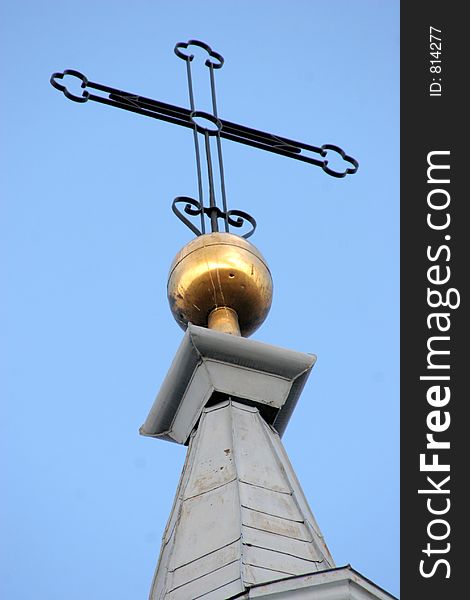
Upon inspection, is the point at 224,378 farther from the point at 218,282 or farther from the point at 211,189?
the point at 211,189

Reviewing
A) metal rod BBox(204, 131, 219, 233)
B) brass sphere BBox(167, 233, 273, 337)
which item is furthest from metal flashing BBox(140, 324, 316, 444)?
metal rod BBox(204, 131, 219, 233)

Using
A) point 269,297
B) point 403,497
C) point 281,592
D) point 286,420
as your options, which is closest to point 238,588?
point 281,592

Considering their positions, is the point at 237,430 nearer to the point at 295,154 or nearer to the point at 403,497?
the point at 403,497

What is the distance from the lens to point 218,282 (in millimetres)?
10484

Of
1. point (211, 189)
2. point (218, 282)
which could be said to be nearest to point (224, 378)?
point (218, 282)

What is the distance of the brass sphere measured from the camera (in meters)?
10.5

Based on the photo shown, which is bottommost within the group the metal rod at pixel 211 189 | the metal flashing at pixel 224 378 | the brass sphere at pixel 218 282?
the metal flashing at pixel 224 378

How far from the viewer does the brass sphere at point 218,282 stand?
10516mm

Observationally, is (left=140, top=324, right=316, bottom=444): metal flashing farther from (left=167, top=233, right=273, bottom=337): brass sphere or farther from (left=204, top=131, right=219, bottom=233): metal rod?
(left=204, top=131, right=219, bottom=233): metal rod

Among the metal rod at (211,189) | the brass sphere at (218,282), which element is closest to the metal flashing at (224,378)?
the brass sphere at (218,282)

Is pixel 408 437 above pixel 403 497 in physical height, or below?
above

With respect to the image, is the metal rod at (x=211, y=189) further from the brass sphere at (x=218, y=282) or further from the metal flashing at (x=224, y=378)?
the metal flashing at (x=224, y=378)

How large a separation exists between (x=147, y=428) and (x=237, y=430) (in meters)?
1.20

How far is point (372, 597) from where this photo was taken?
6633 mm
